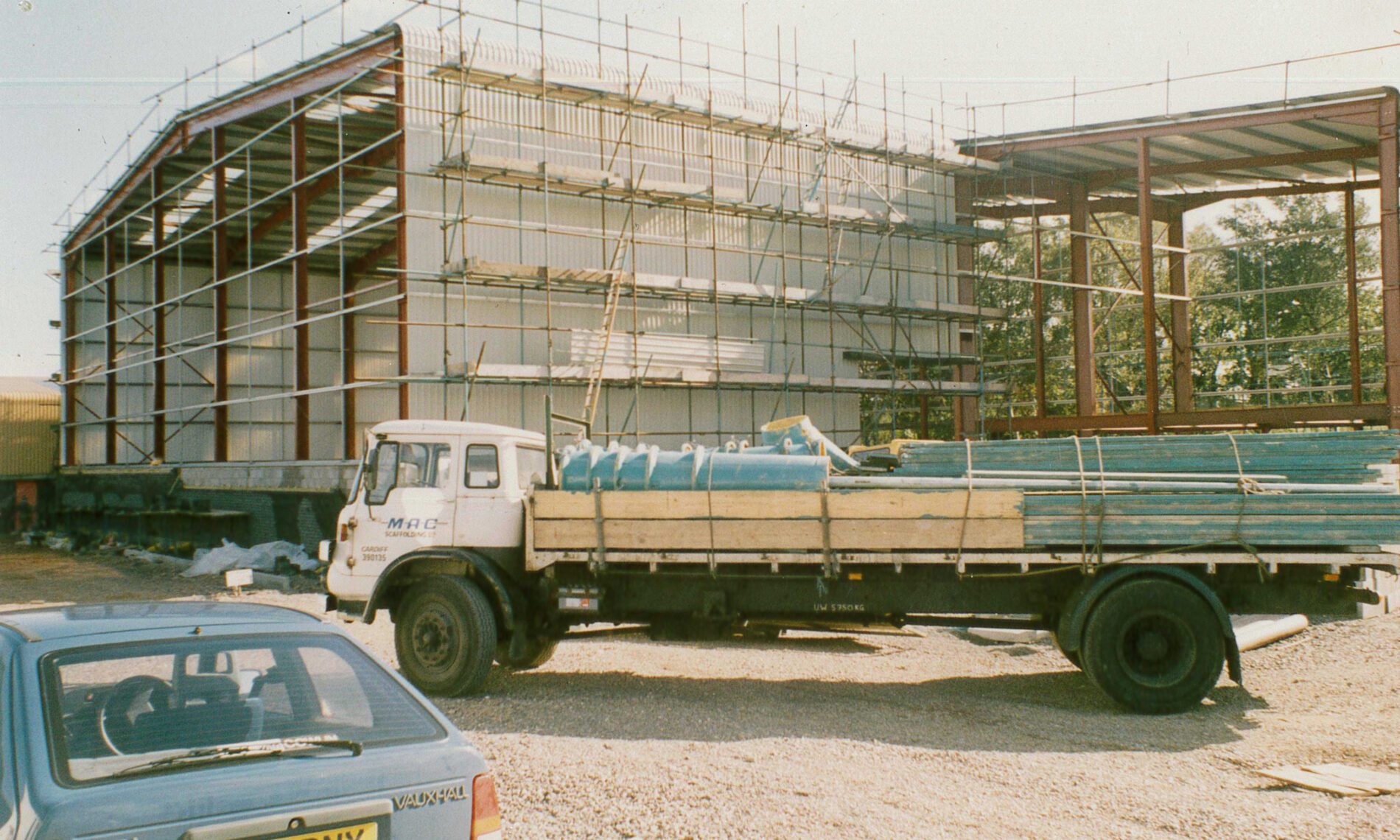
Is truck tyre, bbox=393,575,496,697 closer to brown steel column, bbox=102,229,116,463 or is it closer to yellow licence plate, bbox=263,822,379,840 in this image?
yellow licence plate, bbox=263,822,379,840

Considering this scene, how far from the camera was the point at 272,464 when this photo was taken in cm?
2094

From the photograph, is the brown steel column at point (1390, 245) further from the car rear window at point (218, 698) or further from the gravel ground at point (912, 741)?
the car rear window at point (218, 698)

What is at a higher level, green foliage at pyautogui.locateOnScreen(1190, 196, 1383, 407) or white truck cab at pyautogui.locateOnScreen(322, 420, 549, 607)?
green foliage at pyautogui.locateOnScreen(1190, 196, 1383, 407)

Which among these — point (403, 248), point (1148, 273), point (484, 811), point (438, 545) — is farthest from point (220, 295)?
point (484, 811)

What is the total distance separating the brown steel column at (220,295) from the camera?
2338 cm

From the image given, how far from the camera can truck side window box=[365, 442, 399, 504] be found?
31.0ft

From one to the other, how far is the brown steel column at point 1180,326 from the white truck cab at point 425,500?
1840 centimetres

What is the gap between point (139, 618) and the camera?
3662 mm

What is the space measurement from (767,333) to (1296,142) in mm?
11110

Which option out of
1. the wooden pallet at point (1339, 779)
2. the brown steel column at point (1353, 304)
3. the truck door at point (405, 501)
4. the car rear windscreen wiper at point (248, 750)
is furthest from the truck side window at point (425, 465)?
the brown steel column at point (1353, 304)

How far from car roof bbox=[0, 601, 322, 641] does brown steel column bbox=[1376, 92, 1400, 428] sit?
19.7 metres

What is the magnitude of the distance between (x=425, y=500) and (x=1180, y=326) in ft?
69.4

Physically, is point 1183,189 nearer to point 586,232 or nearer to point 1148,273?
point 1148,273

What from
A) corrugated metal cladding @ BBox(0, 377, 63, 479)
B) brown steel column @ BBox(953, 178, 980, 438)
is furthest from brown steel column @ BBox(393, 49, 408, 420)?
corrugated metal cladding @ BBox(0, 377, 63, 479)
